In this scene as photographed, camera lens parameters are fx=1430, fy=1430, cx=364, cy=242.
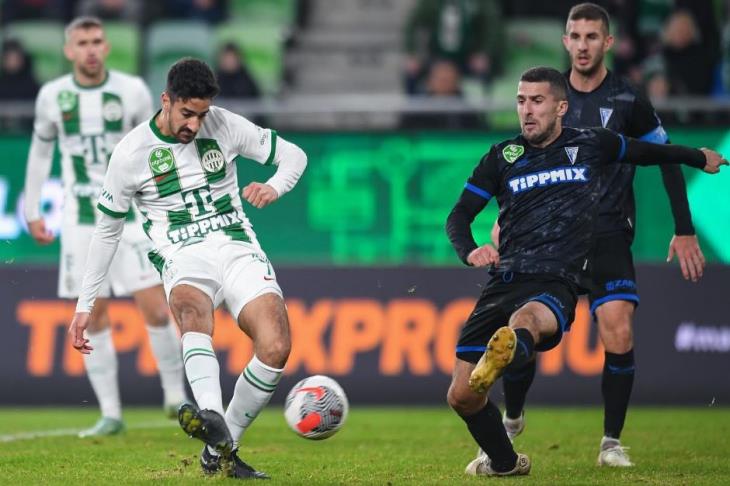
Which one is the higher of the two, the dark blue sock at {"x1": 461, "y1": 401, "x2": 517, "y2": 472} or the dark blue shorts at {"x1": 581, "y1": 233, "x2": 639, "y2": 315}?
the dark blue shorts at {"x1": 581, "y1": 233, "x2": 639, "y2": 315}

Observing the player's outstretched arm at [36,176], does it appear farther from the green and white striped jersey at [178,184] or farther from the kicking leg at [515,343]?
the kicking leg at [515,343]

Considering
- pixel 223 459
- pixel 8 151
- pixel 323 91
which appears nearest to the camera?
pixel 223 459

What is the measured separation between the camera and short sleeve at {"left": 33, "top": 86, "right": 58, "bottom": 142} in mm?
10516

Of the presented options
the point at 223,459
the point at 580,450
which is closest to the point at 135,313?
the point at 580,450

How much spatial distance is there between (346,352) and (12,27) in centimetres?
853

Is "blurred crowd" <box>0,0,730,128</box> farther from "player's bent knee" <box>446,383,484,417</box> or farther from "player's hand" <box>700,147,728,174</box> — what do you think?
"player's bent knee" <box>446,383,484,417</box>

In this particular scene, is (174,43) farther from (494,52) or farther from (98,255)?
(98,255)

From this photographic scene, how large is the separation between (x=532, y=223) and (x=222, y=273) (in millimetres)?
1649

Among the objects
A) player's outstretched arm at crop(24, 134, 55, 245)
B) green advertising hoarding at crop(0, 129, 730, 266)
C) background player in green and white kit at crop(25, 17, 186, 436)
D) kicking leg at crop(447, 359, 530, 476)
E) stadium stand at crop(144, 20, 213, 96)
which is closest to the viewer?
kicking leg at crop(447, 359, 530, 476)

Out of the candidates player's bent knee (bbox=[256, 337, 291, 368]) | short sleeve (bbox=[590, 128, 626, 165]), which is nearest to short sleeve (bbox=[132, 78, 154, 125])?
player's bent knee (bbox=[256, 337, 291, 368])

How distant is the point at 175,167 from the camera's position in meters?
7.57

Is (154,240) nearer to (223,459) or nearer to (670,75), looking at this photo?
(223,459)

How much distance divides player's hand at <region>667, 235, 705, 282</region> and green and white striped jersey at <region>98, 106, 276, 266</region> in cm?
253

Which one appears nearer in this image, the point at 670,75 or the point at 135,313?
the point at 135,313
